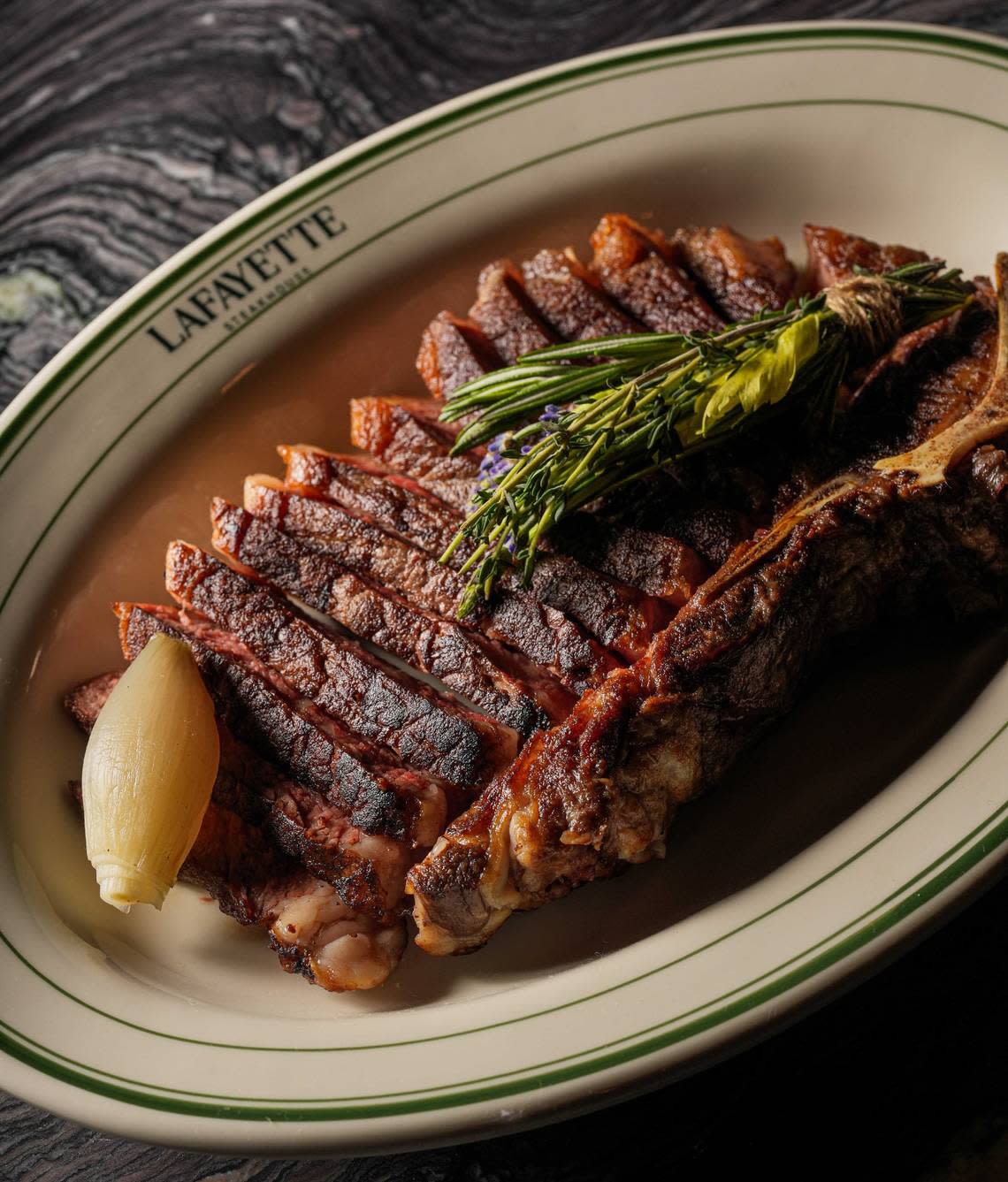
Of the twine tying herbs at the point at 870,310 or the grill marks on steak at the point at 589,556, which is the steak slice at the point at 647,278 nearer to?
the twine tying herbs at the point at 870,310

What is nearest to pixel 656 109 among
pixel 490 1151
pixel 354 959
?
pixel 354 959

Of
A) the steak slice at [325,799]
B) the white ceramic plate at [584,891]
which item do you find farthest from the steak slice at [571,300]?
the steak slice at [325,799]

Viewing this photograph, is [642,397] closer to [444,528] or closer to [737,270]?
[444,528]

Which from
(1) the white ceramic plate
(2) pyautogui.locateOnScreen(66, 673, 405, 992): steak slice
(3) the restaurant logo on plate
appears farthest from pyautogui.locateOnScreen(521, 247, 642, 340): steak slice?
(2) pyautogui.locateOnScreen(66, 673, 405, 992): steak slice

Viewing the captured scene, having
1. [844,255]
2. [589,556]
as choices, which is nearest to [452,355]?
[589,556]

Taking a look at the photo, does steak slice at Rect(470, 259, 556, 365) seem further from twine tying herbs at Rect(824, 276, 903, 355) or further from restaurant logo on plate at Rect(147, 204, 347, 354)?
twine tying herbs at Rect(824, 276, 903, 355)

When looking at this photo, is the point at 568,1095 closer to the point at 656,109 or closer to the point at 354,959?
the point at 354,959
